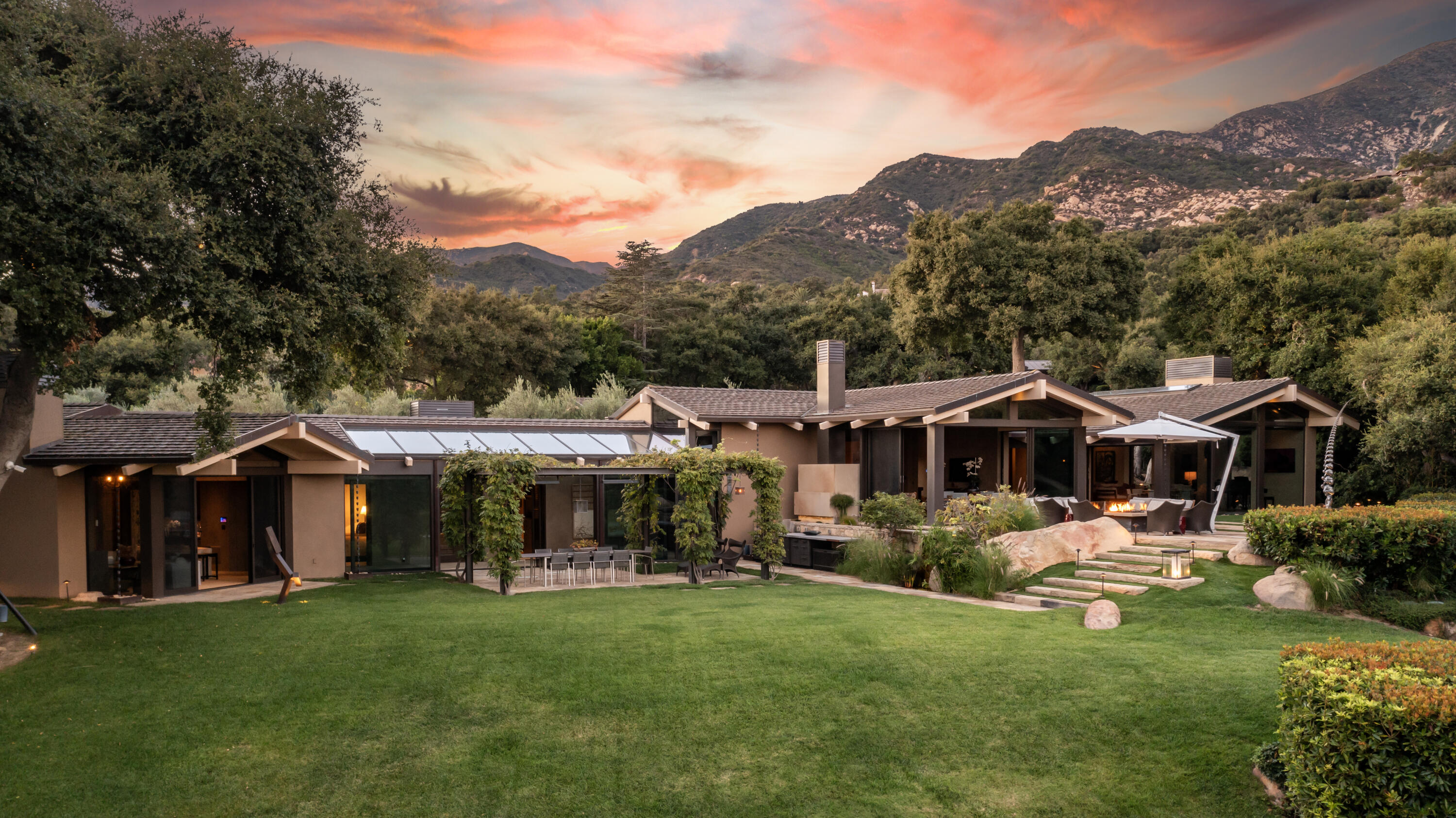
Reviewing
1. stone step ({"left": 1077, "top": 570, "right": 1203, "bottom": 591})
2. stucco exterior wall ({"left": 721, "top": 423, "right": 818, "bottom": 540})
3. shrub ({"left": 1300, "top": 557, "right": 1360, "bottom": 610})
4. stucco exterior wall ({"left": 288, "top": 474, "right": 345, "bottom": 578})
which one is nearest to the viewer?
shrub ({"left": 1300, "top": 557, "right": 1360, "bottom": 610})

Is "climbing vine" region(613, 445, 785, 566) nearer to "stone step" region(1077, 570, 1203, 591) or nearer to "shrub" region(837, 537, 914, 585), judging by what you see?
"shrub" region(837, 537, 914, 585)

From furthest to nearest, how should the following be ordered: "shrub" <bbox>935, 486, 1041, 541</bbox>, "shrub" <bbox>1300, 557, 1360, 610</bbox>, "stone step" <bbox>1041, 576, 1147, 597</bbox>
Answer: "shrub" <bbox>935, 486, 1041, 541</bbox>, "stone step" <bbox>1041, 576, 1147, 597</bbox>, "shrub" <bbox>1300, 557, 1360, 610</bbox>

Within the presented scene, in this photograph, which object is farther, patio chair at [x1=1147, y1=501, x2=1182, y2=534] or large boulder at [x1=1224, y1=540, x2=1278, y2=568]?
patio chair at [x1=1147, y1=501, x2=1182, y2=534]

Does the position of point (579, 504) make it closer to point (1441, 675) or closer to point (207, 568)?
point (207, 568)

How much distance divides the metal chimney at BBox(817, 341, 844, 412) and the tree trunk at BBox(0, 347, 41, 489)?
15422 mm

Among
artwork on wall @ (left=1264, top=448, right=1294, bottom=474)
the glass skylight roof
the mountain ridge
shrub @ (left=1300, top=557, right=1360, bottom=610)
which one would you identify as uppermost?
the mountain ridge

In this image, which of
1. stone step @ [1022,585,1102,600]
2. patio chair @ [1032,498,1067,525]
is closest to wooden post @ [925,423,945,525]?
patio chair @ [1032,498,1067,525]

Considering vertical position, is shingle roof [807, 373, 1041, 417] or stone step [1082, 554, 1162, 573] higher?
shingle roof [807, 373, 1041, 417]

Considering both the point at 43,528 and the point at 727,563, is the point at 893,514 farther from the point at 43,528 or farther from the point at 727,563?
the point at 43,528

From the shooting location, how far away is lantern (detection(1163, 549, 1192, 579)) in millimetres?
12766

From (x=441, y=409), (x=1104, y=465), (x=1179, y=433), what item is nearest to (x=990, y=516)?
(x=1179, y=433)

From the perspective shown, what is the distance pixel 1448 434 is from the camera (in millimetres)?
16812

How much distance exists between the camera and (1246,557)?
1333cm

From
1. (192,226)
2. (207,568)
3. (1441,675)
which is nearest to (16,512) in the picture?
(207,568)
